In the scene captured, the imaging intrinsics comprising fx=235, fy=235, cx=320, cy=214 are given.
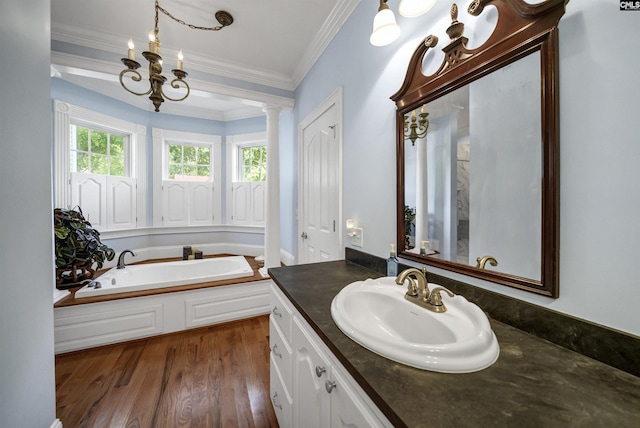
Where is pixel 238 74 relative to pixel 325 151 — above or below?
above

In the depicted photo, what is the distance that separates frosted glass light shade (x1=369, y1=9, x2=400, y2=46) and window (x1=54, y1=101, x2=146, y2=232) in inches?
133

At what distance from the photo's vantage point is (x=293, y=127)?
114 inches

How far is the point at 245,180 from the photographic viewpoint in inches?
158

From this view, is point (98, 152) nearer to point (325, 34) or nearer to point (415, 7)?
point (325, 34)

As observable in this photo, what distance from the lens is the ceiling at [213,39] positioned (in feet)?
5.69

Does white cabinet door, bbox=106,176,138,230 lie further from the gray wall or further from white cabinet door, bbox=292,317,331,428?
white cabinet door, bbox=292,317,331,428

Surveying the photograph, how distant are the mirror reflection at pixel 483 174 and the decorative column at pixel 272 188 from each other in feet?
6.10

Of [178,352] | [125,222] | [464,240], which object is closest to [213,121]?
[125,222]

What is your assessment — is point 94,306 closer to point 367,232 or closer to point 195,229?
point 195,229

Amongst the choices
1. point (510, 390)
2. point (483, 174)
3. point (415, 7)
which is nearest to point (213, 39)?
point (415, 7)

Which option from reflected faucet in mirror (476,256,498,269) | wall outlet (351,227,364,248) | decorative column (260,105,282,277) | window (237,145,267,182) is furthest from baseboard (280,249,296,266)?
reflected faucet in mirror (476,256,498,269)

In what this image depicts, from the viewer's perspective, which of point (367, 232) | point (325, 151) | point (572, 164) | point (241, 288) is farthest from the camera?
point (241, 288)

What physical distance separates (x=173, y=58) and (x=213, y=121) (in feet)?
5.51

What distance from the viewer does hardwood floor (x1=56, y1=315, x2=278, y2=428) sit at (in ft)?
4.41
